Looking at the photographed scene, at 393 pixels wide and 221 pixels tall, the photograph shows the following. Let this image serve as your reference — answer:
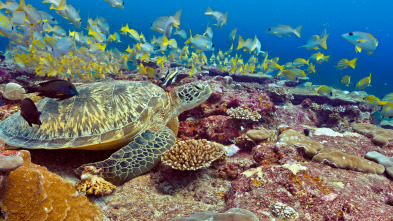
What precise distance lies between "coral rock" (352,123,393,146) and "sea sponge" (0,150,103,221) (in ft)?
19.8

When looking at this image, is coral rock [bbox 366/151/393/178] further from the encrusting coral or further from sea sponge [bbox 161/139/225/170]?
the encrusting coral

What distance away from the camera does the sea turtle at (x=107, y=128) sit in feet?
10.4

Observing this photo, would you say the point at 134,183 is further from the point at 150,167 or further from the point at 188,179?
the point at 188,179

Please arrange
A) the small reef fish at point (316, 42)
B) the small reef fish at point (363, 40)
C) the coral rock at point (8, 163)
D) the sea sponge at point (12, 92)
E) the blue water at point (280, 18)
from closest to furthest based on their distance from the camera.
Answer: the coral rock at point (8, 163) < the sea sponge at point (12, 92) < the small reef fish at point (363, 40) < the small reef fish at point (316, 42) < the blue water at point (280, 18)

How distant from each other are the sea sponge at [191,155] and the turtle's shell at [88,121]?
38.7 inches

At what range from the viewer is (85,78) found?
8.78m

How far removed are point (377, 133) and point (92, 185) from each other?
708cm

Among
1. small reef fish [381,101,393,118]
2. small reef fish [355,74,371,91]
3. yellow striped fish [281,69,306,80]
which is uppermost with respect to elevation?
small reef fish [355,74,371,91]

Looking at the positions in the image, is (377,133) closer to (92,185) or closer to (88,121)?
(92,185)

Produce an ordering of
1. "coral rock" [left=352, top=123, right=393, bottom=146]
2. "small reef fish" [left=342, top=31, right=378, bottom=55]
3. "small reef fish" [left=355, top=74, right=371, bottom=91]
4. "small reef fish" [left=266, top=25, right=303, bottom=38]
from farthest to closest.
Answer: "small reef fish" [left=266, top=25, right=303, bottom=38]
"small reef fish" [left=355, top=74, right=371, bottom=91]
"small reef fish" [left=342, top=31, right=378, bottom=55]
"coral rock" [left=352, top=123, right=393, bottom=146]

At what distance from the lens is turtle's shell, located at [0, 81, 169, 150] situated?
327 cm

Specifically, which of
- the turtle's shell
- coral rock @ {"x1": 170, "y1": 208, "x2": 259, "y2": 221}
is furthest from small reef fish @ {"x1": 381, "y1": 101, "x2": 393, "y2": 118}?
the turtle's shell

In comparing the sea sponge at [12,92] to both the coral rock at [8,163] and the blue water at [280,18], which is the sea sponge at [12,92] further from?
the blue water at [280,18]

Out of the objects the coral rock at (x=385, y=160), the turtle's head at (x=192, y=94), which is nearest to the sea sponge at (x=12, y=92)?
the turtle's head at (x=192, y=94)
